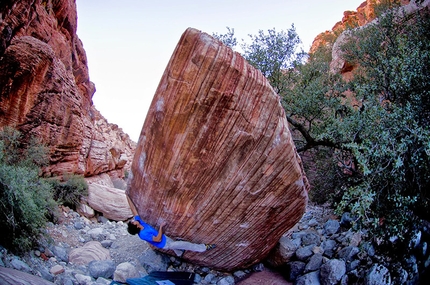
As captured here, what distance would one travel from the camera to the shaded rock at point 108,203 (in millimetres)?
9664

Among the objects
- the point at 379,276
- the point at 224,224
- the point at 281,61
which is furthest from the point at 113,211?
the point at 281,61

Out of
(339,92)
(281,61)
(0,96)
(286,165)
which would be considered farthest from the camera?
(281,61)

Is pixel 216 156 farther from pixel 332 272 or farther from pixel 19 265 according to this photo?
pixel 332 272

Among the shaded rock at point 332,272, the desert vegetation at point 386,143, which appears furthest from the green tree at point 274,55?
the shaded rock at point 332,272

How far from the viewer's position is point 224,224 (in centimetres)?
555

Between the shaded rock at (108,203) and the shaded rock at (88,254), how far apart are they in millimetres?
3035

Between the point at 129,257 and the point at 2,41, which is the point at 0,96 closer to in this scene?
the point at 2,41

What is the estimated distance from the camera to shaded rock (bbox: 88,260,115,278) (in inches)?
214

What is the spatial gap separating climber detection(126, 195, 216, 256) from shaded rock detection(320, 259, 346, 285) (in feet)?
8.51

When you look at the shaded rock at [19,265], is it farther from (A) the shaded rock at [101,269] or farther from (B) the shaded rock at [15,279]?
(A) the shaded rock at [101,269]

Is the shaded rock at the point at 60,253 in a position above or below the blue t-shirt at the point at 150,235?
below

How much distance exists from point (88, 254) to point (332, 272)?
219 inches

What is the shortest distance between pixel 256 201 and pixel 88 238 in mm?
5151

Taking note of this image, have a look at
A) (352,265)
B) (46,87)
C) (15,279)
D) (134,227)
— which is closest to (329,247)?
(352,265)
